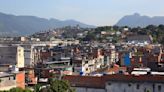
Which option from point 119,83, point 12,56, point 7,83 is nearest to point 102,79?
point 119,83

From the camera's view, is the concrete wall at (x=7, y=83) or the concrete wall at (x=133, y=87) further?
the concrete wall at (x=133, y=87)

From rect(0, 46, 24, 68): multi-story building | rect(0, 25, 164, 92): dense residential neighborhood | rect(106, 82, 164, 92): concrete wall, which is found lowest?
rect(106, 82, 164, 92): concrete wall

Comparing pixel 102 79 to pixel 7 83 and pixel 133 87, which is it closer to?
pixel 133 87

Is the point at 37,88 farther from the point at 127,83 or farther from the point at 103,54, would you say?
the point at 103,54

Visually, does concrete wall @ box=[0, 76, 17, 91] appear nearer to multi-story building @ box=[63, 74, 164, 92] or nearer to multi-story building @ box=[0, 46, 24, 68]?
multi-story building @ box=[63, 74, 164, 92]

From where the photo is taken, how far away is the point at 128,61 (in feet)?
179

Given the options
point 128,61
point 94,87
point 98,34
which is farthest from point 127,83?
point 98,34

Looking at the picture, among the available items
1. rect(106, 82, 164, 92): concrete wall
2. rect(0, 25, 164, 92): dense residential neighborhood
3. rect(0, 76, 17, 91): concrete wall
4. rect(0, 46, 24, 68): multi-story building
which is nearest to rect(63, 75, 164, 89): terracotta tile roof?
rect(0, 25, 164, 92): dense residential neighborhood

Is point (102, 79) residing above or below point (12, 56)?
below

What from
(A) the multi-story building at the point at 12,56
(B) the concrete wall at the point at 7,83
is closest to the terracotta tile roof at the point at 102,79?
(B) the concrete wall at the point at 7,83

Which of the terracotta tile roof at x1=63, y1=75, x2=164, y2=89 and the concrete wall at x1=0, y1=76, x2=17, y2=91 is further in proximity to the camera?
the terracotta tile roof at x1=63, y1=75, x2=164, y2=89

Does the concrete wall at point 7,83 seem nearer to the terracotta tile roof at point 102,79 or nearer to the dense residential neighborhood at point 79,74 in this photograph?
the dense residential neighborhood at point 79,74

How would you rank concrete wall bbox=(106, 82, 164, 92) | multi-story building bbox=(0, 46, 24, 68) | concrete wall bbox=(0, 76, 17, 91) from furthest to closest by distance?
multi-story building bbox=(0, 46, 24, 68), concrete wall bbox=(106, 82, 164, 92), concrete wall bbox=(0, 76, 17, 91)

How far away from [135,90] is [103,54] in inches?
1449
